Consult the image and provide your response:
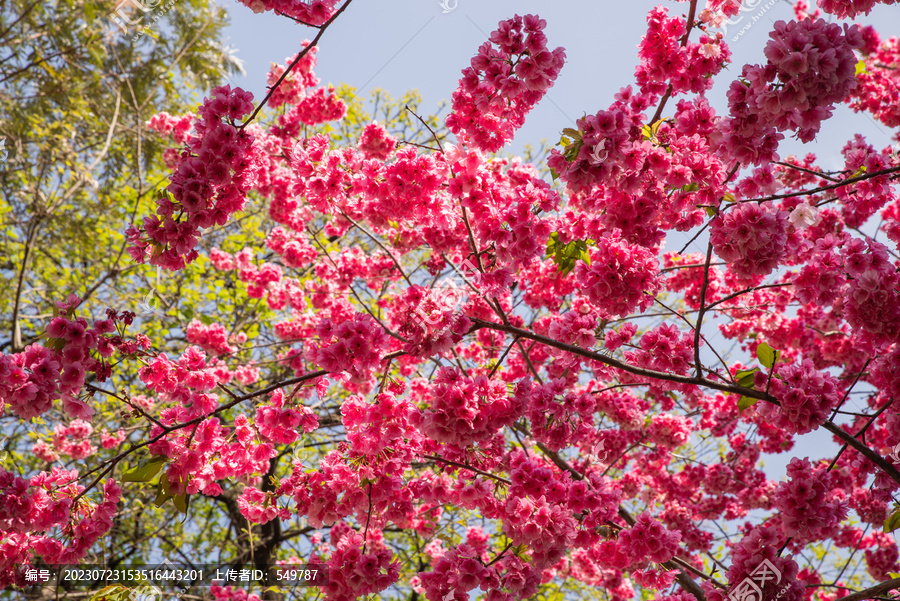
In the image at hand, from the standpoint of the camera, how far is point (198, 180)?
306 centimetres

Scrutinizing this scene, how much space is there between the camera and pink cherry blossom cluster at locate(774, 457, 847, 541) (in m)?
2.75

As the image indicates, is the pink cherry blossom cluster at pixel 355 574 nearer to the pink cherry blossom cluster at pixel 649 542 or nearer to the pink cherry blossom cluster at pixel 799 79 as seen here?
the pink cherry blossom cluster at pixel 649 542

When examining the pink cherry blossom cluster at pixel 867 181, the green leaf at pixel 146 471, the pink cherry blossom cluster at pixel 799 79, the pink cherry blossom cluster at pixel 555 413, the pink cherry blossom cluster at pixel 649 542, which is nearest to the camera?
the pink cherry blossom cluster at pixel 799 79

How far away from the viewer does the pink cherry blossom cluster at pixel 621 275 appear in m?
3.12

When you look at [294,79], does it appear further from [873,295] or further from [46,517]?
[873,295]

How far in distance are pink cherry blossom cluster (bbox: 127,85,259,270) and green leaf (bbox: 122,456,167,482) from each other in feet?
3.85

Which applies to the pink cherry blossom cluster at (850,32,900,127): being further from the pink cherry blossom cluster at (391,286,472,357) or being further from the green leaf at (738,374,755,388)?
the pink cherry blossom cluster at (391,286,472,357)

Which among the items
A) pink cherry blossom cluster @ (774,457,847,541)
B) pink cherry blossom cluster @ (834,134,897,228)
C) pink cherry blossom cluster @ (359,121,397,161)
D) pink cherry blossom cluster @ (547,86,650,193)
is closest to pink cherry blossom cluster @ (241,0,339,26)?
pink cherry blossom cluster @ (359,121,397,161)

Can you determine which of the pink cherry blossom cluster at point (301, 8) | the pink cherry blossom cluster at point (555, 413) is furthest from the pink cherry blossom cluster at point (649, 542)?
the pink cherry blossom cluster at point (301, 8)

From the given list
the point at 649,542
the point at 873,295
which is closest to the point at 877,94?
the point at 873,295

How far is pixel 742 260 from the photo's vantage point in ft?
9.43

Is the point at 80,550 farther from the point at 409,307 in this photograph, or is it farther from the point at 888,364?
the point at 888,364

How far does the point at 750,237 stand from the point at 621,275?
69 centimetres

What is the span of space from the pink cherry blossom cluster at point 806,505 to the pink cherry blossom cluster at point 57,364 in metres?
3.77
